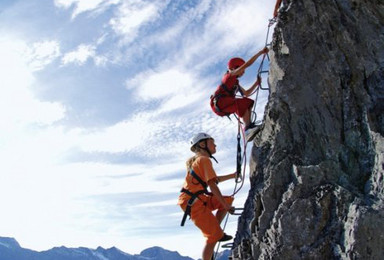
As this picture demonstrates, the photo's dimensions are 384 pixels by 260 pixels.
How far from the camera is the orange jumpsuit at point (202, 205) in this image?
1034 centimetres

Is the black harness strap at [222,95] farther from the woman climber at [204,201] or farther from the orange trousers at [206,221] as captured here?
the orange trousers at [206,221]

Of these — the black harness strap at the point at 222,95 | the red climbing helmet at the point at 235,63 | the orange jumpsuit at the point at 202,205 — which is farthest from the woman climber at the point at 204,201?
the red climbing helmet at the point at 235,63

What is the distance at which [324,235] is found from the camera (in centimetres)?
816

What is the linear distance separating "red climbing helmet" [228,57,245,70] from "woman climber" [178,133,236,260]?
9.86ft

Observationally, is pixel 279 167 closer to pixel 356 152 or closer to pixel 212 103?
pixel 356 152

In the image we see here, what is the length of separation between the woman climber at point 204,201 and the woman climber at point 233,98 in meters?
1.90

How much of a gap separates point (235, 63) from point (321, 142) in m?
3.93

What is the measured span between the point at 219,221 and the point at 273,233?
8.33ft

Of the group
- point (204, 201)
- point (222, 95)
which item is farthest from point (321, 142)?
point (222, 95)

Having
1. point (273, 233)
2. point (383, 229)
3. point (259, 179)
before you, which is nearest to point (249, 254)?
point (273, 233)

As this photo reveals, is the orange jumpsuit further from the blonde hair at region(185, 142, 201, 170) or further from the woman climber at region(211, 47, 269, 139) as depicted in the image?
the woman climber at region(211, 47, 269, 139)

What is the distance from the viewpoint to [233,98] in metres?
12.1

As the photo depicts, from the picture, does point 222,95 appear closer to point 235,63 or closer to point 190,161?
point 235,63

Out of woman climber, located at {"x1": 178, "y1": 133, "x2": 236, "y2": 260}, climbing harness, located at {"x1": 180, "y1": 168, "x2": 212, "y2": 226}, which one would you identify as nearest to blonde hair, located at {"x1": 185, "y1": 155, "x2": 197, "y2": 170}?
woman climber, located at {"x1": 178, "y1": 133, "x2": 236, "y2": 260}
